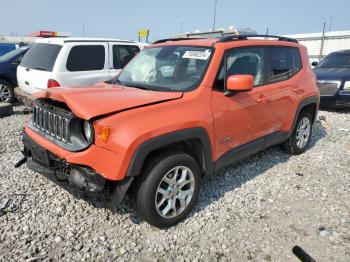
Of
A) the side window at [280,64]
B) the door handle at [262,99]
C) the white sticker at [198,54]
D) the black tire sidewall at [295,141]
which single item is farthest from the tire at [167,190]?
the black tire sidewall at [295,141]

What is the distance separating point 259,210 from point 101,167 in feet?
6.40

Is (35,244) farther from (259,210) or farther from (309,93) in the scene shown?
(309,93)

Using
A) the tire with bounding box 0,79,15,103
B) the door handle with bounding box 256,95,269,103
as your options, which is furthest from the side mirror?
the tire with bounding box 0,79,15,103

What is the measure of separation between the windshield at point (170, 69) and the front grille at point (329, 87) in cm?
619

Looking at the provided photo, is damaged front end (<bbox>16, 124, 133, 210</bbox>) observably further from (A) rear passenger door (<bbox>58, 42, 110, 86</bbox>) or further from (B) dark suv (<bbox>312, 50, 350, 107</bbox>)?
(B) dark suv (<bbox>312, 50, 350, 107</bbox>)

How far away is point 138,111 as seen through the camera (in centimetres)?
299

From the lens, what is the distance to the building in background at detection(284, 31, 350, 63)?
20.3 metres

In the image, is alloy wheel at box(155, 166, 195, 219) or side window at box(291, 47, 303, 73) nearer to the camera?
alloy wheel at box(155, 166, 195, 219)

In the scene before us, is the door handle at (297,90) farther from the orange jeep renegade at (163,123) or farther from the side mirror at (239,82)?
the side mirror at (239,82)

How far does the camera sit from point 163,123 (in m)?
3.05

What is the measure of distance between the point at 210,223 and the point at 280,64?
105 inches

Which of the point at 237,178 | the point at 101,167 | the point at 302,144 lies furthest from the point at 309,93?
the point at 101,167

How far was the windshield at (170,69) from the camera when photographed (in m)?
3.65

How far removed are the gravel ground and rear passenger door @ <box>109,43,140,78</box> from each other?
3.32 meters
